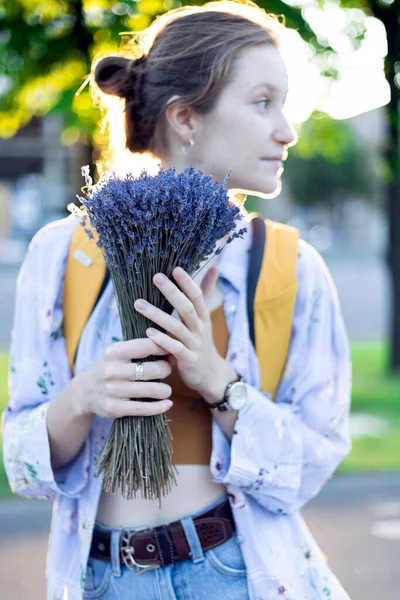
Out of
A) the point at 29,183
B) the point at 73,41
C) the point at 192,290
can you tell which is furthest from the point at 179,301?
the point at 29,183

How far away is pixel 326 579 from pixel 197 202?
0.80 metres

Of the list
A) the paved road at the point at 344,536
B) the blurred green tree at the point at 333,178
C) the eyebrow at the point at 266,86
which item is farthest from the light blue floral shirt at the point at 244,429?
the blurred green tree at the point at 333,178

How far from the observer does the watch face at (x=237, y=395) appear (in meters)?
1.65

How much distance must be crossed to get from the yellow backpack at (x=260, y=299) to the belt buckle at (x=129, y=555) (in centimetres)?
34

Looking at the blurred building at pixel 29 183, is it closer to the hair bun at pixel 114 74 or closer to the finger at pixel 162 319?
the hair bun at pixel 114 74

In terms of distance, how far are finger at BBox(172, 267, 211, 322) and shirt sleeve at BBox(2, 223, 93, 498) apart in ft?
1.08

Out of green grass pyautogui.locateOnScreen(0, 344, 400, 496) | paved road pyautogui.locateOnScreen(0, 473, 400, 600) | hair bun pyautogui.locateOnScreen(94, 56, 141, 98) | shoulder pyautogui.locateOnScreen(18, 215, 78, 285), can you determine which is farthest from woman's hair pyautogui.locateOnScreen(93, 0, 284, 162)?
green grass pyautogui.locateOnScreen(0, 344, 400, 496)

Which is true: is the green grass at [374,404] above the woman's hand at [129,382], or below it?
below

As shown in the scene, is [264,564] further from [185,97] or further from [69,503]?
[185,97]

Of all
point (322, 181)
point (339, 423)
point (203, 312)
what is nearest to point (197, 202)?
point (203, 312)

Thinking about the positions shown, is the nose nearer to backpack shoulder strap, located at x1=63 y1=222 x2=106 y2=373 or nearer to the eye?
the eye

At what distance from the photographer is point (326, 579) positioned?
1747 mm

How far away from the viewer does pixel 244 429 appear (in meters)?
1.68

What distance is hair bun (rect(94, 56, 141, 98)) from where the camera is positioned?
1.84 m
